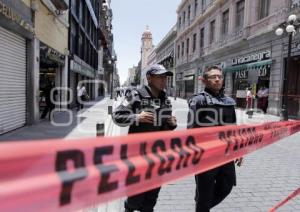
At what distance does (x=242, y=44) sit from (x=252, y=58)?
2.26m

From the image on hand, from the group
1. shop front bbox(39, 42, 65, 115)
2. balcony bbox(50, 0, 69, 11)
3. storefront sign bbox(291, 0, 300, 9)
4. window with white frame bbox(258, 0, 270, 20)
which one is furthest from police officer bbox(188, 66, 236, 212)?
window with white frame bbox(258, 0, 270, 20)

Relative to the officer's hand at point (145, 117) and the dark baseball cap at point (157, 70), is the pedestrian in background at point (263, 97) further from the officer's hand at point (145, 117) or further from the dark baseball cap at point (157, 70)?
the officer's hand at point (145, 117)

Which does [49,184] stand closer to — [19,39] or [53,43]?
[19,39]

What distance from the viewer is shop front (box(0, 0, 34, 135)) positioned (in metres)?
8.67

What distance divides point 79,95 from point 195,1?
2789 centimetres

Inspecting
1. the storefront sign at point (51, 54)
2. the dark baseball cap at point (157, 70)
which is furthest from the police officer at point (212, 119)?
the storefront sign at point (51, 54)

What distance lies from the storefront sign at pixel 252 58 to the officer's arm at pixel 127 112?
60.8ft

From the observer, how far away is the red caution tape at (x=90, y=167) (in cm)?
113

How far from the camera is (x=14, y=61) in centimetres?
979

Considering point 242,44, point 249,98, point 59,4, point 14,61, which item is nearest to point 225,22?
point 242,44

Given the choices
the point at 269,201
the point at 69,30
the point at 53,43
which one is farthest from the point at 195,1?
the point at 269,201

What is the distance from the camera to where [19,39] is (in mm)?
10047

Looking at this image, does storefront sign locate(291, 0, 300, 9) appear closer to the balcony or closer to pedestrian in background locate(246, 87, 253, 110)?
pedestrian in background locate(246, 87, 253, 110)

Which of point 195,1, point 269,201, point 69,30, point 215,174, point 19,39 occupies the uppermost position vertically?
point 195,1
